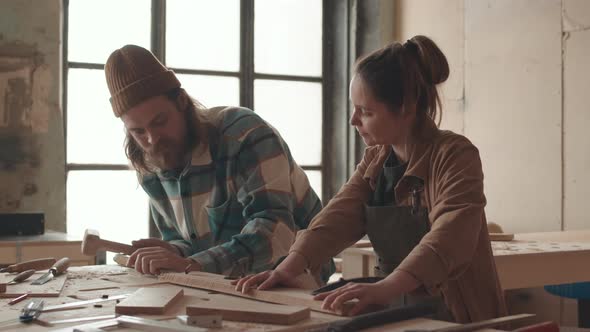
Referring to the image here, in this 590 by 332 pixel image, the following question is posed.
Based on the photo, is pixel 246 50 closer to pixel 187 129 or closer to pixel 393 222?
pixel 187 129

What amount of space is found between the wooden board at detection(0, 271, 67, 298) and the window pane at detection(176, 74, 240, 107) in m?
3.43

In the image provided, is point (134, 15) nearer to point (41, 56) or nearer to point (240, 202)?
point (41, 56)

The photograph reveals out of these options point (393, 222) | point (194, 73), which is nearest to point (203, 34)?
point (194, 73)

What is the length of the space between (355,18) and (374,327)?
4.74 meters

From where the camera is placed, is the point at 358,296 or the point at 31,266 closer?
the point at 358,296

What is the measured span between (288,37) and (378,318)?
183 inches

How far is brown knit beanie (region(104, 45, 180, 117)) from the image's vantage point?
2320mm

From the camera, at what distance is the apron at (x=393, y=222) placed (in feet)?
6.42

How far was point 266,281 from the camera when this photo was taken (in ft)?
5.89

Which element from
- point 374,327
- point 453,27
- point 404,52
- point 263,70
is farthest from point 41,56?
point 374,327

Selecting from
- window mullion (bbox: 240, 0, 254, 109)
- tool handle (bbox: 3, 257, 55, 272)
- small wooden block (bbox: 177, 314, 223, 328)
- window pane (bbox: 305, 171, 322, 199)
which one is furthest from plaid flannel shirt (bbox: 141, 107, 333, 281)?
window pane (bbox: 305, 171, 322, 199)

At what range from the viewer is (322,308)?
60.4 inches

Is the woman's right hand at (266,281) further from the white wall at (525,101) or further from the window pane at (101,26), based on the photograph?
the window pane at (101,26)

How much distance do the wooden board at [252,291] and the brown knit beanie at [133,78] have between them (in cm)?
58
